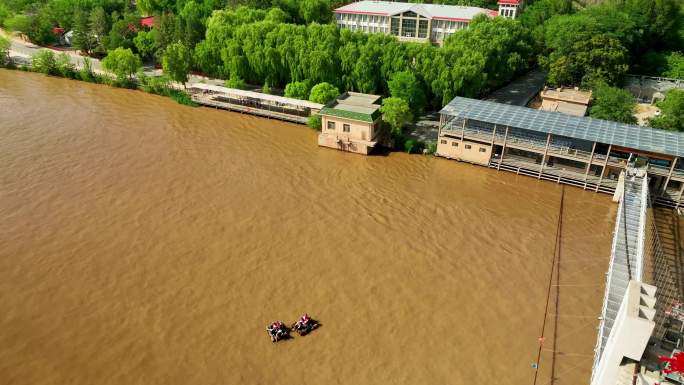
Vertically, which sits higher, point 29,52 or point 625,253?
point 29,52

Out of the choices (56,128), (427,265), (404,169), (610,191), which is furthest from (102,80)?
(610,191)

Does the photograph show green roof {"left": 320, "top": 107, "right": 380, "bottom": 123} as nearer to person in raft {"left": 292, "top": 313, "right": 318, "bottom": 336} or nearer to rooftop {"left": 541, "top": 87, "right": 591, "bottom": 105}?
rooftop {"left": 541, "top": 87, "right": 591, "bottom": 105}

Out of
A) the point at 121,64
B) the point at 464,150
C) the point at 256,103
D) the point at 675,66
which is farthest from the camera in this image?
the point at 121,64

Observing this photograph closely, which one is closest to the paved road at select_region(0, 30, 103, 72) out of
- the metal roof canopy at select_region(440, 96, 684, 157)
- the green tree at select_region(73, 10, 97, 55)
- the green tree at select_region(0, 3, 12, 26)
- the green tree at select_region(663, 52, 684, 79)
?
the green tree at select_region(73, 10, 97, 55)

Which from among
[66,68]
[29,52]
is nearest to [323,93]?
[66,68]

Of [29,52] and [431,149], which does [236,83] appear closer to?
[431,149]

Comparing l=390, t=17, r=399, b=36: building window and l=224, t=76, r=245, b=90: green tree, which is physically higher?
l=390, t=17, r=399, b=36: building window

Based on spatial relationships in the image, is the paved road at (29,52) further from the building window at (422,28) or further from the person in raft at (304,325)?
the person in raft at (304,325)

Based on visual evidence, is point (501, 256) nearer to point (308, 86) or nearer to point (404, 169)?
point (404, 169)
